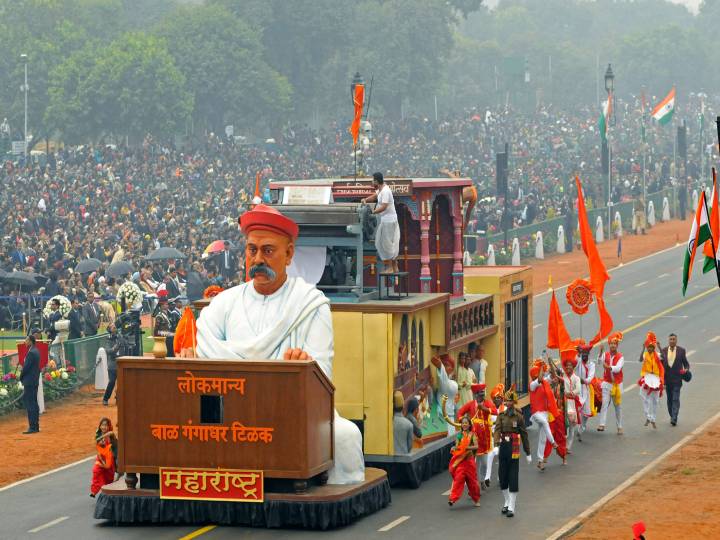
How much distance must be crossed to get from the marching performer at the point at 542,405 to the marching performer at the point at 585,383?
117 inches

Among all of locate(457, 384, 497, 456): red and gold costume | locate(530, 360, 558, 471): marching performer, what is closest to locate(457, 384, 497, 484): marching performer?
locate(457, 384, 497, 456): red and gold costume

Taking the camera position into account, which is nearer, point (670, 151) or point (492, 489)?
point (492, 489)

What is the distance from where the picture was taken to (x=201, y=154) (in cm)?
7744

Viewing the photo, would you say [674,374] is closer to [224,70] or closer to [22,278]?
[22,278]

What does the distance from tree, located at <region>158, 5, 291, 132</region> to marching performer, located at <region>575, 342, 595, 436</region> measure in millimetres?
80074

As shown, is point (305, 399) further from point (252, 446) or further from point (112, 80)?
point (112, 80)

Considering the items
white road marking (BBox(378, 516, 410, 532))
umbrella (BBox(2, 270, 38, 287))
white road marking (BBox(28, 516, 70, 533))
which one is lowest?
white road marking (BBox(28, 516, 70, 533))

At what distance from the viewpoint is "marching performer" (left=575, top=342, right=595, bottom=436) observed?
29.3m

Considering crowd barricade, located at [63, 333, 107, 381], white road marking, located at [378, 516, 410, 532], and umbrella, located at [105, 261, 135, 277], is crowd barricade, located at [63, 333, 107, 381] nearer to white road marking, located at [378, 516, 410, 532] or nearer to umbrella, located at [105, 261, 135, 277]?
umbrella, located at [105, 261, 135, 277]

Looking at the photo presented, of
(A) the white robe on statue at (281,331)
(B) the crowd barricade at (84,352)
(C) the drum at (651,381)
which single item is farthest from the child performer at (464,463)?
(B) the crowd barricade at (84,352)

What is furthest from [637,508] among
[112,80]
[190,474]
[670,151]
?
[670,151]

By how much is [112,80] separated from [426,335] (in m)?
73.4

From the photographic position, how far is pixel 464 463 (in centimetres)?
2323

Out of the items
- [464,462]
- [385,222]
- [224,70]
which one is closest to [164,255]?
[385,222]
